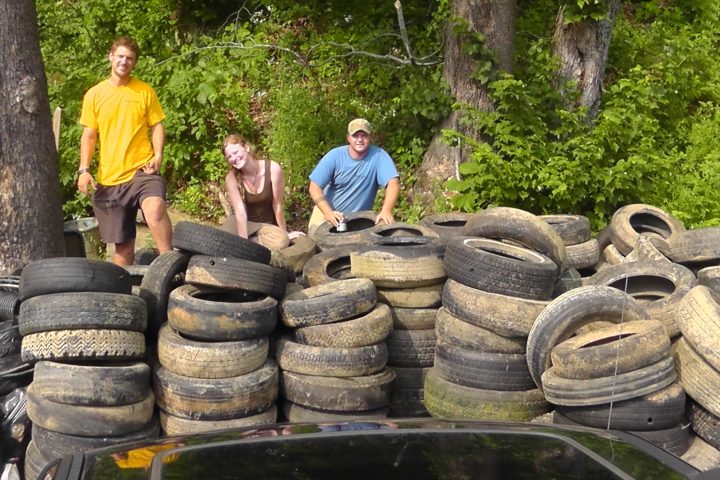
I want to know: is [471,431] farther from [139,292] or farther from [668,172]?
[668,172]

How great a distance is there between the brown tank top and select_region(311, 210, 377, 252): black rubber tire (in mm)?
518

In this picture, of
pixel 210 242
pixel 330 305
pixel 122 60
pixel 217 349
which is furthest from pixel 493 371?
pixel 122 60

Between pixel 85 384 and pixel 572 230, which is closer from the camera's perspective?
pixel 85 384

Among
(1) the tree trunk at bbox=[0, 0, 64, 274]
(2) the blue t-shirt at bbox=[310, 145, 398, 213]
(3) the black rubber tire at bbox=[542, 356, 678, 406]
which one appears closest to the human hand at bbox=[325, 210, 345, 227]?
(2) the blue t-shirt at bbox=[310, 145, 398, 213]

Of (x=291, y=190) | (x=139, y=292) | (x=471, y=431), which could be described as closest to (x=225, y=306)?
(x=139, y=292)

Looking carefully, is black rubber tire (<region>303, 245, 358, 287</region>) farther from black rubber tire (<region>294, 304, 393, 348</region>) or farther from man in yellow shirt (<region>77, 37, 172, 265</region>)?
man in yellow shirt (<region>77, 37, 172, 265</region>)

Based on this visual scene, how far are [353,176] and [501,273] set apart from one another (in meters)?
3.59

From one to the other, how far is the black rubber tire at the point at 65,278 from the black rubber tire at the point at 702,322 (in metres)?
3.92

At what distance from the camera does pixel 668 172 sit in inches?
472

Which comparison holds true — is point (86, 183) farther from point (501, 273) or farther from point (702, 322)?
point (702, 322)

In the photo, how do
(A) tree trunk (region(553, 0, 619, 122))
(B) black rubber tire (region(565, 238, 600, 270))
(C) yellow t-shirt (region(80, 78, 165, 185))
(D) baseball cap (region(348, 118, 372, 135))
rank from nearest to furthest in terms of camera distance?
1. (B) black rubber tire (region(565, 238, 600, 270))
2. (C) yellow t-shirt (region(80, 78, 165, 185))
3. (D) baseball cap (region(348, 118, 372, 135))
4. (A) tree trunk (region(553, 0, 619, 122))

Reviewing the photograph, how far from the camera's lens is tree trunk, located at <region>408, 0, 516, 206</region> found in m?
11.9

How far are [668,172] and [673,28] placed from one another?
4442 millimetres

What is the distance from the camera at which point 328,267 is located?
7.82 m
